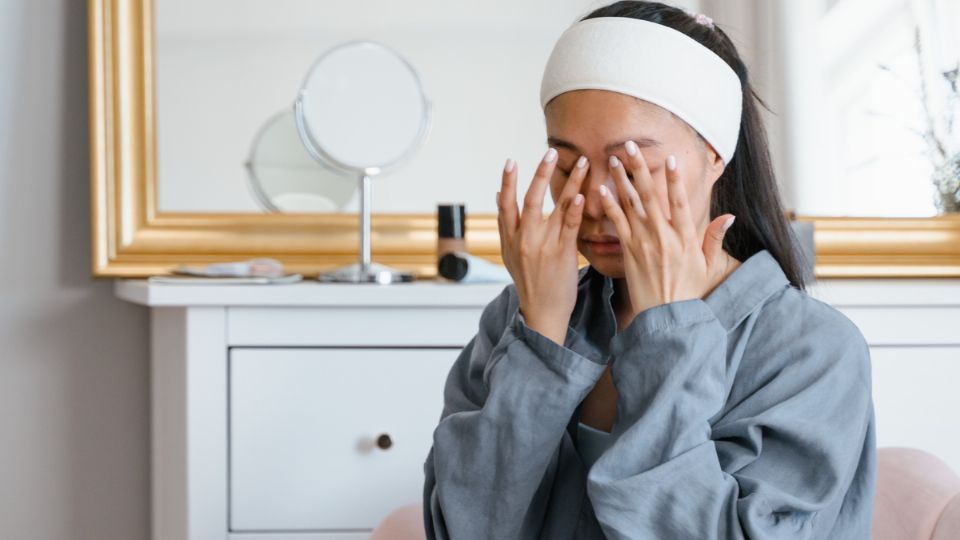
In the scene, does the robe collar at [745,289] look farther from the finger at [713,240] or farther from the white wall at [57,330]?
the white wall at [57,330]

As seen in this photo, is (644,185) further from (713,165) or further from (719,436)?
(719,436)

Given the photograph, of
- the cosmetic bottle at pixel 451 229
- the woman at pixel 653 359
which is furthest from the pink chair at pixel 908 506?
the cosmetic bottle at pixel 451 229

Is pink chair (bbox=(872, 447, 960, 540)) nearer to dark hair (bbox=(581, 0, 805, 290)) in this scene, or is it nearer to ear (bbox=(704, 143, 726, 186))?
dark hair (bbox=(581, 0, 805, 290))

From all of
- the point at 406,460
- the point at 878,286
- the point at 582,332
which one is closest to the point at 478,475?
the point at 582,332

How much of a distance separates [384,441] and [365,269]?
28 centimetres

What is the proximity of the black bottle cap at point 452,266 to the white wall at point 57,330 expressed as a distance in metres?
0.59

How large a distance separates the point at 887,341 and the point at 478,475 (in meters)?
0.90

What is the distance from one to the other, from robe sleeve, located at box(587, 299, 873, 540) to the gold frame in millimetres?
893

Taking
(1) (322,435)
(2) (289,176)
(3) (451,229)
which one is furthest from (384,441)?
(2) (289,176)

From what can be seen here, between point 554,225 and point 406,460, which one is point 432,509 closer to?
point 554,225

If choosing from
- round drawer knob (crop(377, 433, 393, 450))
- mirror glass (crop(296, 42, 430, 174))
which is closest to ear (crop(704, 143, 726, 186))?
round drawer knob (crop(377, 433, 393, 450))

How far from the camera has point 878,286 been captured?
164 cm

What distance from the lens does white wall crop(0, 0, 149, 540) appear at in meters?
1.84

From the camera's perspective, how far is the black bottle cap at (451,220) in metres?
1.69
